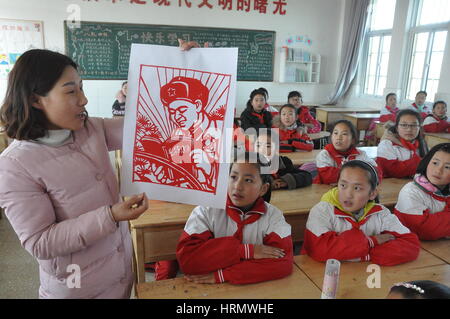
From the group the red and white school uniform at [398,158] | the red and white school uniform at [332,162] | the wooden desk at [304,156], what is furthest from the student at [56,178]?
the red and white school uniform at [398,158]

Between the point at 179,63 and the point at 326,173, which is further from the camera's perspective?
the point at 326,173

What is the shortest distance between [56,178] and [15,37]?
20.8 feet

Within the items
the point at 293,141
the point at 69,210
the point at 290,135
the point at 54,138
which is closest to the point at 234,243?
the point at 69,210

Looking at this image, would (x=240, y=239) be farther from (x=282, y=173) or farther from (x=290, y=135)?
(x=290, y=135)

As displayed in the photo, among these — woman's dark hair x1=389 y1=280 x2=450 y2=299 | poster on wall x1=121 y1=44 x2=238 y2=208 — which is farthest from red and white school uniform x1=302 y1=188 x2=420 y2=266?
poster on wall x1=121 y1=44 x2=238 y2=208

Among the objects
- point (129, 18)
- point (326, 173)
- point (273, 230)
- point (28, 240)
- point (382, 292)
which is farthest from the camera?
point (129, 18)

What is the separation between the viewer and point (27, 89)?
2.94ft

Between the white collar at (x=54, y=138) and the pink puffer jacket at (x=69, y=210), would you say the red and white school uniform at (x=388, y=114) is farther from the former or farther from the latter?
the white collar at (x=54, y=138)

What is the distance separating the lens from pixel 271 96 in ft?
24.8

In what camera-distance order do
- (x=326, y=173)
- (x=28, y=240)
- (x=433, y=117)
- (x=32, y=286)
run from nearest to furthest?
(x=28, y=240) < (x=32, y=286) < (x=326, y=173) < (x=433, y=117)
